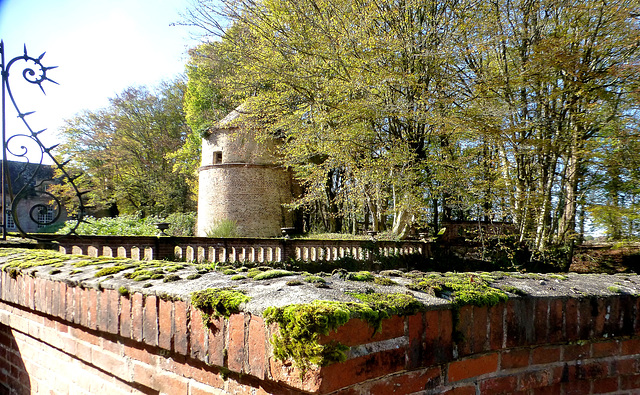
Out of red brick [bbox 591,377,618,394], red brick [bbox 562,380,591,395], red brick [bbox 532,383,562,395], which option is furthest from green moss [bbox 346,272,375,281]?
red brick [bbox 591,377,618,394]

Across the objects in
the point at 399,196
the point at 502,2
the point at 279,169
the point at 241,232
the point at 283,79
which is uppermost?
the point at 502,2

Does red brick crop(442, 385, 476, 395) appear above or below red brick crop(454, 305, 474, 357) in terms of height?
below

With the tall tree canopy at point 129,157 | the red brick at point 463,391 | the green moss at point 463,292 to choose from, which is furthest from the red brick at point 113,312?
the tall tree canopy at point 129,157

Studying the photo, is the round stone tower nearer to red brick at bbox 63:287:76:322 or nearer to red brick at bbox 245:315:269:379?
red brick at bbox 63:287:76:322

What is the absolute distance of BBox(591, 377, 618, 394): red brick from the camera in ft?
5.19

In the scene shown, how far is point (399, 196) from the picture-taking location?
1277 centimetres

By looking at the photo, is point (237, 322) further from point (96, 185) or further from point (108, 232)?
point (96, 185)

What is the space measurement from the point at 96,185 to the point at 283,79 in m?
23.1

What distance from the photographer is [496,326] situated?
4.42ft

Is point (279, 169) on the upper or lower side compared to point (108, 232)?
upper

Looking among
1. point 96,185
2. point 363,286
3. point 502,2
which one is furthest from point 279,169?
point 363,286

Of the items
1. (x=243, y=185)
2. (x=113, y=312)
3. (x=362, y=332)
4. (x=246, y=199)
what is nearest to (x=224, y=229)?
(x=246, y=199)

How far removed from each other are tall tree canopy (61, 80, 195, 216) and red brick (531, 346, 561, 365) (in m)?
29.6

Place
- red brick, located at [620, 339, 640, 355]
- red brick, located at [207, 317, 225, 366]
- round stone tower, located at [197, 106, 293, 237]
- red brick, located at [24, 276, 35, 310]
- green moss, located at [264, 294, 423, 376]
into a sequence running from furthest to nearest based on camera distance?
round stone tower, located at [197, 106, 293, 237], red brick, located at [24, 276, 35, 310], red brick, located at [620, 339, 640, 355], red brick, located at [207, 317, 225, 366], green moss, located at [264, 294, 423, 376]
